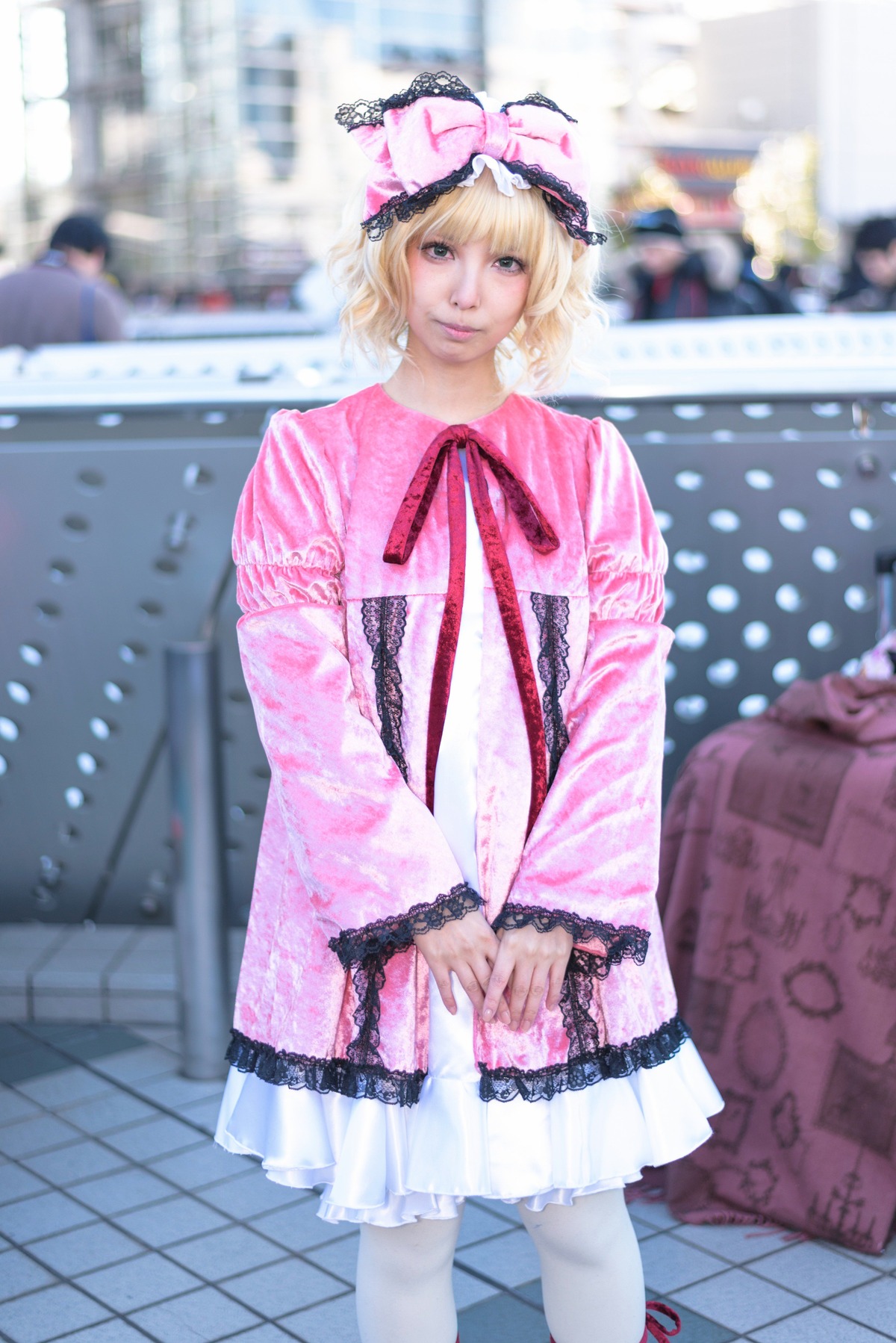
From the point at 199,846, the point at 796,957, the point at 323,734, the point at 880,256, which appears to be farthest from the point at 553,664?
the point at 880,256

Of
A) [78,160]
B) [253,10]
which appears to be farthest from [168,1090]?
[78,160]

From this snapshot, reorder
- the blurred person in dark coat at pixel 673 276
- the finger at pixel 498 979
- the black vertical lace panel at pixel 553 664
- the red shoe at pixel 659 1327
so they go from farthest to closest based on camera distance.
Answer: the blurred person in dark coat at pixel 673 276 < the red shoe at pixel 659 1327 < the black vertical lace panel at pixel 553 664 < the finger at pixel 498 979

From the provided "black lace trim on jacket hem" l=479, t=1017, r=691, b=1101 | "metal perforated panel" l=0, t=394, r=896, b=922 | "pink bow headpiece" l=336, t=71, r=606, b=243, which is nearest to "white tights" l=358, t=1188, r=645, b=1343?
"black lace trim on jacket hem" l=479, t=1017, r=691, b=1101

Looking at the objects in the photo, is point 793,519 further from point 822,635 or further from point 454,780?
point 454,780

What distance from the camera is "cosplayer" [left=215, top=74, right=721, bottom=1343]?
4.84 ft

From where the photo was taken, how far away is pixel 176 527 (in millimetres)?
3232

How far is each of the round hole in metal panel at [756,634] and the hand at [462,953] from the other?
178cm

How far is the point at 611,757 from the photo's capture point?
5.04ft

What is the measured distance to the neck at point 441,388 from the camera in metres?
1.62

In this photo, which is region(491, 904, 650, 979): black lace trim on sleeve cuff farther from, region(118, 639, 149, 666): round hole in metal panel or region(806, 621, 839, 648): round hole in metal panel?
region(118, 639, 149, 666): round hole in metal panel

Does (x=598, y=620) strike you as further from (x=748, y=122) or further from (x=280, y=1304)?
(x=748, y=122)

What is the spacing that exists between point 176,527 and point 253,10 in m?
43.2

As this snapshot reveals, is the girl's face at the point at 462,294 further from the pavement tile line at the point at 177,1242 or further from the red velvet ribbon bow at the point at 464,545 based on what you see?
the pavement tile line at the point at 177,1242

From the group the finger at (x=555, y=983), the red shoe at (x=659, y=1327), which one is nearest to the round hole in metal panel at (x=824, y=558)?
the red shoe at (x=659, y=1327)
